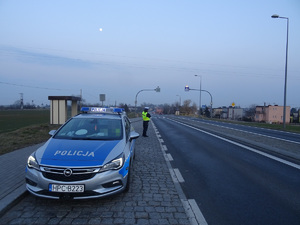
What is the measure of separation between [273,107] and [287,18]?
67.1 metres

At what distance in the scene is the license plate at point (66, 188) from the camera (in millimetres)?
3627

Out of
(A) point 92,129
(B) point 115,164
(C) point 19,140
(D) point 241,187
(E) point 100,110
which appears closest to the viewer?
(B) point 115,164

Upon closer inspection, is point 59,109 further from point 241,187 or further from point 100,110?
point 241,187

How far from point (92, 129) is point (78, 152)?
137cm

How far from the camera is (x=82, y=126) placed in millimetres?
5523

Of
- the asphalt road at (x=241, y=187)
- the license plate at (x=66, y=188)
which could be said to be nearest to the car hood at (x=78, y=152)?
the license plate at (x=66, y=188)

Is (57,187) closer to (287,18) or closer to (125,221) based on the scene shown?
(125,221)

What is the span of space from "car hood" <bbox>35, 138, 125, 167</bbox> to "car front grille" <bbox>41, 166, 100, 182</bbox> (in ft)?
0.26

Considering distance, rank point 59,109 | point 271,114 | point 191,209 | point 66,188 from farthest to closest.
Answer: point 271,114, point 59,109, point 191,209, point 66,188

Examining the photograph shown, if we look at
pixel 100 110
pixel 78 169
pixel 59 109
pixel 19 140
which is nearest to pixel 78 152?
pixel 78 169

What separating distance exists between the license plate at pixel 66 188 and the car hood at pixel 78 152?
0.31m

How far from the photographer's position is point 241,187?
5.05 metres

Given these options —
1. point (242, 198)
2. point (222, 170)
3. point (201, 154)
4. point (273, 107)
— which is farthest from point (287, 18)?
point (273, 107)

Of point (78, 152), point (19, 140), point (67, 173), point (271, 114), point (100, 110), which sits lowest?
point (19, 140)
